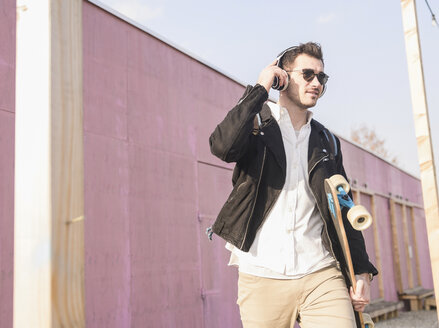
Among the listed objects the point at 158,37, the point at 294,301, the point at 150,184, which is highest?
the point at 158,37

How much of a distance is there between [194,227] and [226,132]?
158 inches

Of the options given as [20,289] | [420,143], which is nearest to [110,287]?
[420,143]

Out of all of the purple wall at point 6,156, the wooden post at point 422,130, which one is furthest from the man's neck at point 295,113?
the purple wall at point 6,156

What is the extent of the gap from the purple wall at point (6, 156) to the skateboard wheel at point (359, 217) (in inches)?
109

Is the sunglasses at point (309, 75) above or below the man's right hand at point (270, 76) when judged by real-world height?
above

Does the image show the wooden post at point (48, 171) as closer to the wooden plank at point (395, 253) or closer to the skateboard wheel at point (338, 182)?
the skateboard wheel at point (338, 182)

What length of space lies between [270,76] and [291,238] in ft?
2.59

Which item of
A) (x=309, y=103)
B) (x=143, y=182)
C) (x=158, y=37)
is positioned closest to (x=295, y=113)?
(x=309, y=103)

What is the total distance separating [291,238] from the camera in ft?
8.42

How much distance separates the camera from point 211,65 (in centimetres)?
727

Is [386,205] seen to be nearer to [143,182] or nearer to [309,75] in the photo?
[143,182]

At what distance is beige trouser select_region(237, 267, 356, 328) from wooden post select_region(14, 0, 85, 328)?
1222 mm

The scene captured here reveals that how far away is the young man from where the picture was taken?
2539 millimetres

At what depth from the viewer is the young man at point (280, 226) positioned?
254 cm
